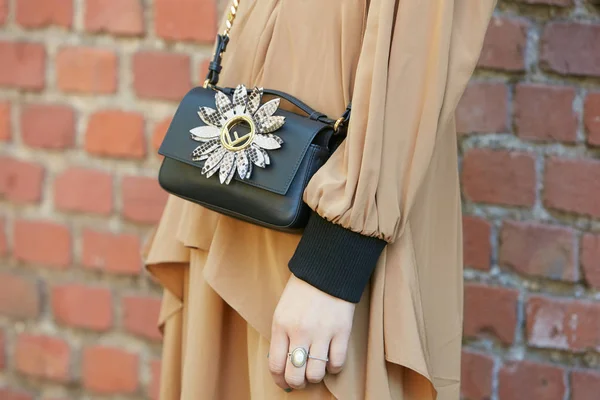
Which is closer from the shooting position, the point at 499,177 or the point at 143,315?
the point at 499,177

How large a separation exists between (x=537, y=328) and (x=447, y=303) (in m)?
0.32

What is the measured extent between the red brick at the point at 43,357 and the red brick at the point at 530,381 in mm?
752

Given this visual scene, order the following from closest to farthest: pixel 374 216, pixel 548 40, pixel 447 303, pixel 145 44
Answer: pixel 374 216
pixel 447 303
pixel 548 40
pixel 145 44

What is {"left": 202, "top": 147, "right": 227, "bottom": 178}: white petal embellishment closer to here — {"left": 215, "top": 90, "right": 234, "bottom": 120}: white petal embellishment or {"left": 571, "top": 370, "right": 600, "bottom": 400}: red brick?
{"left": 215, "top": 90, "right": 234, "bottom": 120}: white petal embellishment

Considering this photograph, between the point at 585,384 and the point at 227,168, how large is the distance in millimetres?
644

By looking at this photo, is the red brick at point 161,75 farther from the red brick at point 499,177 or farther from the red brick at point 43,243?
the red brick at point 499,177

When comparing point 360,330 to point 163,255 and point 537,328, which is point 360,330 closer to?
point 163,255

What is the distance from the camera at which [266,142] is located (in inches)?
24.7

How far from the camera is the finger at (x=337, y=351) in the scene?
0.61 m

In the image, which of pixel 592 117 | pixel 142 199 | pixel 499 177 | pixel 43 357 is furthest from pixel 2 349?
pixel 592 117

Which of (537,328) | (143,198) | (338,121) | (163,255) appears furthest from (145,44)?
(537,328)

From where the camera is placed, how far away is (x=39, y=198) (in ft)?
3.87

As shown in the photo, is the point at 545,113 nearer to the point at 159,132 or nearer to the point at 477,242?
the point at 477,242

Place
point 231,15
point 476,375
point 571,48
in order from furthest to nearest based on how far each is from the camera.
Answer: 1. point 476,375
2. point 571,48
3. point 231,15
